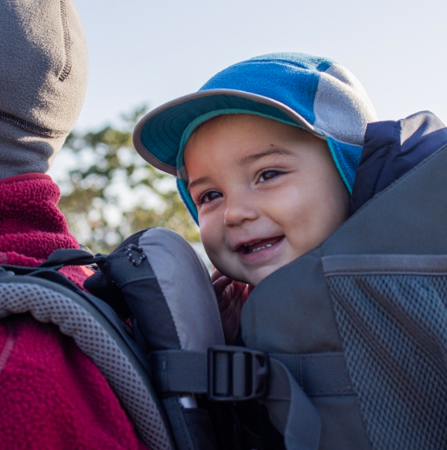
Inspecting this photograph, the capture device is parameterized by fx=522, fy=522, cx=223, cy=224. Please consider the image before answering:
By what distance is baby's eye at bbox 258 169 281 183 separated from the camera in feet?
Result: 5.86

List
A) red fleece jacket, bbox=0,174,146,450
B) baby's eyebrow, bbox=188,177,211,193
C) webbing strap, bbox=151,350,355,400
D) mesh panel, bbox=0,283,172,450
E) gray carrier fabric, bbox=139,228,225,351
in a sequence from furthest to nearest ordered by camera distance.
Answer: baby's eyebrow, bbox=188,177,211,193 → gray carrier fabric, bbox=139,228,225,351 → webbing strap, bbox=151,350,355,400 → mesh panel, bbox=0,283,172,450 → red fleece jacket, bbox=0,174,146,450

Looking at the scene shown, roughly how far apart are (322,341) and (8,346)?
68 cm

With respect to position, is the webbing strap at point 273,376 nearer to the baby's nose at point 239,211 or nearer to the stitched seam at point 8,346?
the stitched seam at point 8,346

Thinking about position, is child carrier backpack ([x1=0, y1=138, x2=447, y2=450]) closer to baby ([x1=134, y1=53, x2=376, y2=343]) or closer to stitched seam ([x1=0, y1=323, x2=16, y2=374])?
stitched seam ([x1=0, y1=323, x2=16, y2=374])

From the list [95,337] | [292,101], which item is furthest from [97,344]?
[292,101]

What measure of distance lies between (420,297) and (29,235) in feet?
3.39

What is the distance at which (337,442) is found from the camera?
1.18 meters

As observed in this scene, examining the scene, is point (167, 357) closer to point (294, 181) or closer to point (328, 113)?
point (294, 181)

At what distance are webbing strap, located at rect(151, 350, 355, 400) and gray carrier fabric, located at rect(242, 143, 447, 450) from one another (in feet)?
0.06

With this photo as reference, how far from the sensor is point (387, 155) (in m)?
1.59

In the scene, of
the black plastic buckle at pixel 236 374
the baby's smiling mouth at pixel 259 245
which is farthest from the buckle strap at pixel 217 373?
the baby's smiling mouth at pixel 259 245

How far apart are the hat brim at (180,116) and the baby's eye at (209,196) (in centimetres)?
28

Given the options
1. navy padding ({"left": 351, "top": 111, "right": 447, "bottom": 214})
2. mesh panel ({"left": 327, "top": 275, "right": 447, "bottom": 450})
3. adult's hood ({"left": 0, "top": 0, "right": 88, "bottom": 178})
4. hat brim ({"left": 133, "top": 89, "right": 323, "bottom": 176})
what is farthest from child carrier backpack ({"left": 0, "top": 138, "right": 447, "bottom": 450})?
hat brim ({"left": 133, "top": 89, "right": 323, "bottom": 176})

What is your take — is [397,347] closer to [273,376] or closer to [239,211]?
[273,376]
